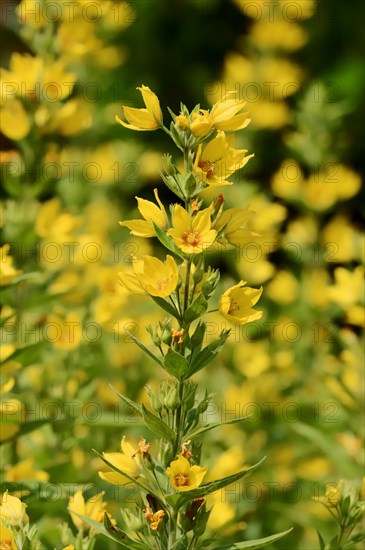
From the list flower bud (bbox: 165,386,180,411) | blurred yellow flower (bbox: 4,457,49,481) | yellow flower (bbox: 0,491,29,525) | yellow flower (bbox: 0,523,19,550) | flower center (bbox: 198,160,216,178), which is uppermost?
flower center (bbox: 198,160,216,178)

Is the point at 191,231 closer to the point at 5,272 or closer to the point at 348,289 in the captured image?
the point at 5,272

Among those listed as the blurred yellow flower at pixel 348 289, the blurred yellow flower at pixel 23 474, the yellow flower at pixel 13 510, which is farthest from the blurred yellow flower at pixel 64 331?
the yellow flower at pixel 13 510

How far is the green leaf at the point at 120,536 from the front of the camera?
1.23 metres

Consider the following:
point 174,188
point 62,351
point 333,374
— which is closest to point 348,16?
point 333,374

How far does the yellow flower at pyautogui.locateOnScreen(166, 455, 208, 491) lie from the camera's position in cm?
119

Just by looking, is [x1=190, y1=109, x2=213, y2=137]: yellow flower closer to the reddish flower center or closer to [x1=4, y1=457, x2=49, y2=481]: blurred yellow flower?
the reddish flower center

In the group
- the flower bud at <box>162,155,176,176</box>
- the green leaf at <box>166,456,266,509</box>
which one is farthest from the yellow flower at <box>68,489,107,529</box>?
the flower bud at <box>162,155,176,176</box>

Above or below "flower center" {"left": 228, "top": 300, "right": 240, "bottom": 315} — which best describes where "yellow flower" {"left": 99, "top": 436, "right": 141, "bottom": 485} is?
below

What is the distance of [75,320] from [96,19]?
194 cm

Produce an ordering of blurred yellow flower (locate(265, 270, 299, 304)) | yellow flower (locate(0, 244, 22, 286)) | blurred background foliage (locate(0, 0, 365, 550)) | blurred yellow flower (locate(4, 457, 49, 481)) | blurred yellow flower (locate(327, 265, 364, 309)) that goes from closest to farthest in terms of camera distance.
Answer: blurred yellow flower (locate(4, 457, 49, 481)) < yellow flower (locate(0, 244, 22, 286)) < blurred background foliage (locate(0, 0, 365, 550)) < blurred yellow flower (locate(327, 265, 364, 309)) < blurred yellow flower (locate(265, 270, 299, 304))

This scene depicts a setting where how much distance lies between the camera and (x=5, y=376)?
193 centimetres

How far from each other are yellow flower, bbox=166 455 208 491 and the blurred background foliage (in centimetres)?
34

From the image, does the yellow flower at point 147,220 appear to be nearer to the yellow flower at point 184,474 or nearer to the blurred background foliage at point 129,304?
the blurred background foliage at point 129,304

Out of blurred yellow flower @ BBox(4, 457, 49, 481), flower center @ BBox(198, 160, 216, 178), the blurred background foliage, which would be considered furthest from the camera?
the blurred background foliage
